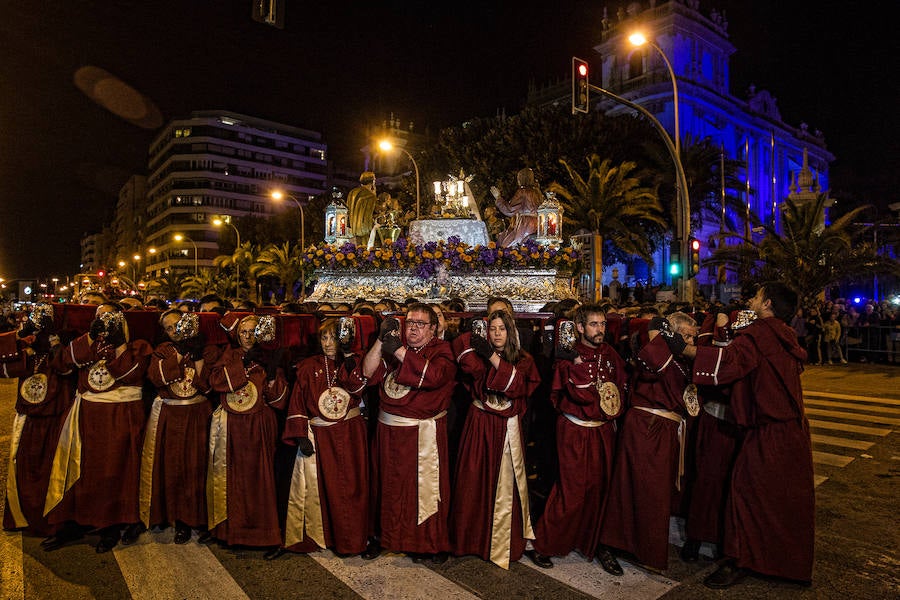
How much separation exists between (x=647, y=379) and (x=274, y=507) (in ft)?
10.1

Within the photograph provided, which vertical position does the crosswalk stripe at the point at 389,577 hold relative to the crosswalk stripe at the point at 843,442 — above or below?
below

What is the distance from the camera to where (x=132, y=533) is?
495cm

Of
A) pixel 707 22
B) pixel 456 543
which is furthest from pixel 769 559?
pixel 707 22

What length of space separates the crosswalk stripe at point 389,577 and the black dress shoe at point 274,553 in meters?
0.23

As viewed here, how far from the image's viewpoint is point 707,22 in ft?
164

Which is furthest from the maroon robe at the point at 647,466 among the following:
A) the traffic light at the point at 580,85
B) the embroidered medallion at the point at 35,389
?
the traffic light at the point at 580,85

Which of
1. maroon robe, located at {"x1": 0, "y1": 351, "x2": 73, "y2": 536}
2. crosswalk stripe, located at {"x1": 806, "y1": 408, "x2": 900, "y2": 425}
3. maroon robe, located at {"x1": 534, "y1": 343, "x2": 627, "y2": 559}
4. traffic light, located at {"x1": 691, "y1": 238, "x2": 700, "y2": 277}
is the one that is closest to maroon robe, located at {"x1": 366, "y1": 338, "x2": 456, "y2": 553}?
maroon robe, located at {"x1": 534, "y1": 343, "x2": 627, "y2": 559}

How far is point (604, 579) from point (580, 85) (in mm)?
12050

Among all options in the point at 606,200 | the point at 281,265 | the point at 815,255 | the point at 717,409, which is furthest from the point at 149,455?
the point at 281,265

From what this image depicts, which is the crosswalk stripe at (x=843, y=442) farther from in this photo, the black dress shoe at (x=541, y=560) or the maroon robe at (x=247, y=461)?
the maroon robe at (x=247, y=461)

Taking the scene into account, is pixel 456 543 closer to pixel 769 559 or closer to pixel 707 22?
pixel 769 559

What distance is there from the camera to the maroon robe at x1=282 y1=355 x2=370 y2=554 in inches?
183

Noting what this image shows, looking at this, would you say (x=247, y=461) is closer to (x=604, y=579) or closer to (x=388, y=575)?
(x=388, y=575)

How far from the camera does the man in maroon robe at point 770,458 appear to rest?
163 inches
